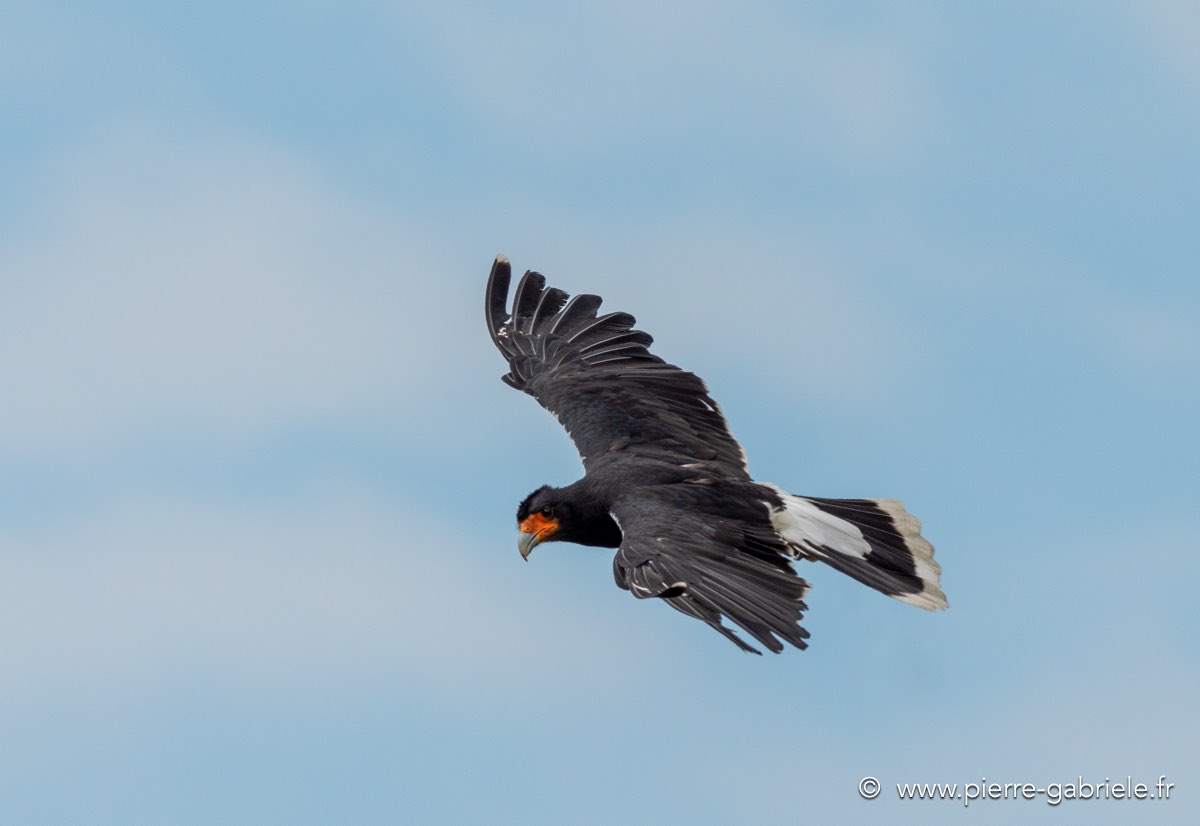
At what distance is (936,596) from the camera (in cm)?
1998

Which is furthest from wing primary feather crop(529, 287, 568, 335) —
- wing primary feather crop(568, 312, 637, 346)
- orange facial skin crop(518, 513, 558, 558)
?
orange facial skin crop(518, 513, 558, 558)

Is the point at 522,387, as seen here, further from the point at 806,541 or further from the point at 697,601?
the point at 697,601

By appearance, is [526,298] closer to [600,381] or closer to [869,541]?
[600,381]

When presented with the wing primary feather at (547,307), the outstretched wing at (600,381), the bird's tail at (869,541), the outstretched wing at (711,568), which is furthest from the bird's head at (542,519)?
the wing primary feather at (547,307)

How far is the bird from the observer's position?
17062 millimetres

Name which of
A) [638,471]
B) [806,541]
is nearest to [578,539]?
[638,471]

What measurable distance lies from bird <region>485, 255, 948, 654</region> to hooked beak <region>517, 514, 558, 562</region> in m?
0.01

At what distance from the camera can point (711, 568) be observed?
1742cm

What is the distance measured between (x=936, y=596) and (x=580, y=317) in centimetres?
616

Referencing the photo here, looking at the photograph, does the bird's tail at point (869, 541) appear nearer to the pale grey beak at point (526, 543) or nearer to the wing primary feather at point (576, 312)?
the pale grey beak at point (526, 543)

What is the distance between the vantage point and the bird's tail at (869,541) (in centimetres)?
1981

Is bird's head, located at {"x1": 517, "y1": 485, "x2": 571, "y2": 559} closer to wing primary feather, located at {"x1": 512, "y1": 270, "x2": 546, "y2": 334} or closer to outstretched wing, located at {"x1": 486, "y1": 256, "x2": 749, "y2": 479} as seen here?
outstretched wing, located at {"x1": 486, "y1": 256, "x2": 749, "y2": 479}

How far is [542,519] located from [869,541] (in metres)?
3.56

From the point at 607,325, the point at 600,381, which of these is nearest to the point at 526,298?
the point at 607,325
